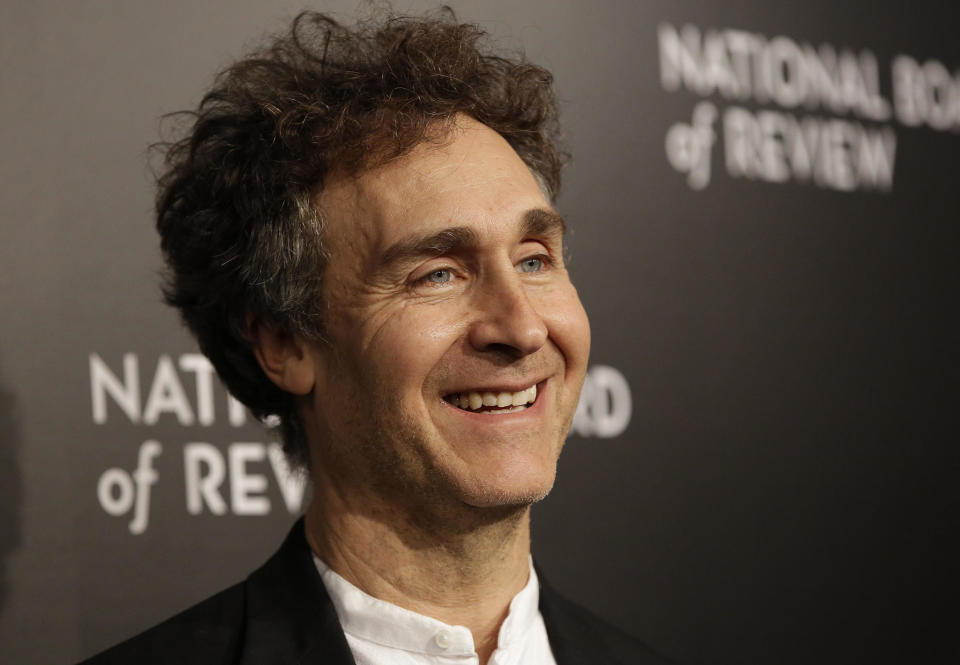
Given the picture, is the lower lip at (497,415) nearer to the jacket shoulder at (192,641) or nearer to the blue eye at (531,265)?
the blue eye at (531,265)

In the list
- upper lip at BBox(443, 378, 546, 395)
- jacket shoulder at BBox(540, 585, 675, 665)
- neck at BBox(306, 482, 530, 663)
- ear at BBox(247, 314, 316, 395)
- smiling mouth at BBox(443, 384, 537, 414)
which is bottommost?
jacket shoulder at BBox(540, 585, 675, 665)

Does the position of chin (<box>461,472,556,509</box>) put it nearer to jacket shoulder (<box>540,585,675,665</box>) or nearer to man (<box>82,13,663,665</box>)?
man (<box>82,13,663,665</box>)

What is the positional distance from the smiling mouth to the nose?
0.07 m

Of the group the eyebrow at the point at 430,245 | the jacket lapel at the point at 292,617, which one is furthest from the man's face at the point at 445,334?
the jacket lapel at the point at 292,617

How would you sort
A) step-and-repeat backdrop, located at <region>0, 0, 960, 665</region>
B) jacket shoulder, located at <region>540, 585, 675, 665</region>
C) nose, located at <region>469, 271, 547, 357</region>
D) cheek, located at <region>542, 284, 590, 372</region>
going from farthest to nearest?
step-and-repeat backdrop, located at <region>0, 0, 960, 665</region>
jacket shoulder, located at <region>540, 585, 675, 665</region>
cheek, located at <region>542, 284, 590, 372</region>
nose, located at <region>469, 271, 547, 357</region>

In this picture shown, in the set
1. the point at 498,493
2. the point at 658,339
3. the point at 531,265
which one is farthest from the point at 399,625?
the point at 658,339

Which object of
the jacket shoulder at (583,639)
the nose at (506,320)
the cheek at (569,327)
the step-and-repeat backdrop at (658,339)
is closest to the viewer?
the nose at (506,320)

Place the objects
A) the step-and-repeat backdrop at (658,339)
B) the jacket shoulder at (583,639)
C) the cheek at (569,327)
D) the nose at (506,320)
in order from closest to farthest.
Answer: the nose at (506,320) < the cheek at (569,327) < the jacket shoulder at (583,639) < the step-and-repeat backdrop at (658,339)

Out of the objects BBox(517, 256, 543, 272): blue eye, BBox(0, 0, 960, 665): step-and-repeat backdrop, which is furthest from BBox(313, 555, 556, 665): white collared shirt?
BBox(0, 0, 960, 665): step-and-repeat backdrop

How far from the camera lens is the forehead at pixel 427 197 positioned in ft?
6.06

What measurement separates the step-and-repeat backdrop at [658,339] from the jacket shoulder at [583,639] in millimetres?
625

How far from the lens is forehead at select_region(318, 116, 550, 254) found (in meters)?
1.85

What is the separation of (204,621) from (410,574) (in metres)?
0.35

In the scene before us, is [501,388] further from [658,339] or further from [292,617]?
[658,339]
